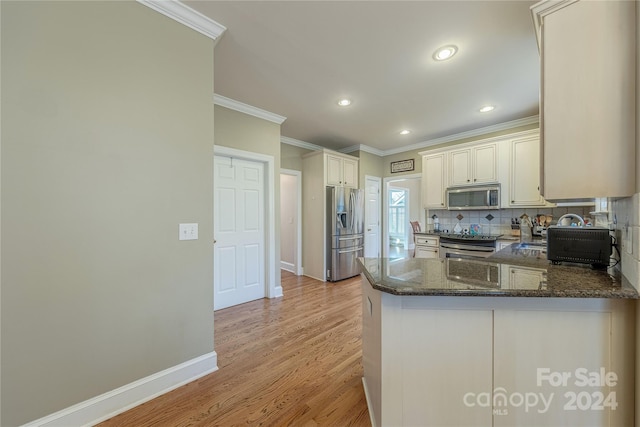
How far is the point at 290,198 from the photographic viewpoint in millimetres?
5004

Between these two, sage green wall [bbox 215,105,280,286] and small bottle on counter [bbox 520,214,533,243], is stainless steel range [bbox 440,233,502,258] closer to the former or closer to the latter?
small bottle on counter [bbox 520,214,533,243]

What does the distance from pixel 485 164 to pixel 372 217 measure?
2180 mm

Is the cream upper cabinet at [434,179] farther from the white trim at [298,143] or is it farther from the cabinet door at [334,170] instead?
the white trim at [298,143]

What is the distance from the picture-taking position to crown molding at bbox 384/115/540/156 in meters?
3.57

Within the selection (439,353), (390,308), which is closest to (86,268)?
(390,308)

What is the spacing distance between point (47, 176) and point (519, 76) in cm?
387

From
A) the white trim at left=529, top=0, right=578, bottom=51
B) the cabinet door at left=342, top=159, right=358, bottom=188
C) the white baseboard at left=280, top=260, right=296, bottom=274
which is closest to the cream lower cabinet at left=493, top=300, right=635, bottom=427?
the white trim at left=529, top=0, right=578, bottom=51

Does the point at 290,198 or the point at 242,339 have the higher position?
the point at 290,198

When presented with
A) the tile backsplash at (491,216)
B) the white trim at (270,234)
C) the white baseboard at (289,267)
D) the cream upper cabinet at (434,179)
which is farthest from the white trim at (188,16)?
the tile backsplash at (491,216)

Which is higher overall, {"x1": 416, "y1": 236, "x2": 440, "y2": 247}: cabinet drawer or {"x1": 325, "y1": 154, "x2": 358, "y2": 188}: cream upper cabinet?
{"x1": 325, "y1": 154, "x2": 358, "y2": 188}: cream upper cabinet

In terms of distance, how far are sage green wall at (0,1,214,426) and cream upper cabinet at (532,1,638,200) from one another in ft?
6.93

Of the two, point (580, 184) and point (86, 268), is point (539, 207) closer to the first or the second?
point (580, 184)

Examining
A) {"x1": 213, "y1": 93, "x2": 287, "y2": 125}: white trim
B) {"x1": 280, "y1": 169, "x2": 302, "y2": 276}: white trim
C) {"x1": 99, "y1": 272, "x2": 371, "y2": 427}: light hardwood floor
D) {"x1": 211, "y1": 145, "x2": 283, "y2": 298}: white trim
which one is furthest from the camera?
{"x1": 280, "y1": 169, "x2": 302, "y2": 276}: white trim

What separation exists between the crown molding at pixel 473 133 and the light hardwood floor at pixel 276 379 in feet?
11.5
